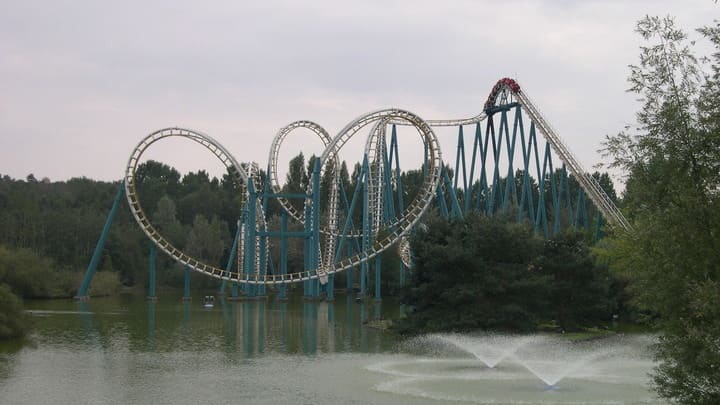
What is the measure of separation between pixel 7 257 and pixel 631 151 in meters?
38.5

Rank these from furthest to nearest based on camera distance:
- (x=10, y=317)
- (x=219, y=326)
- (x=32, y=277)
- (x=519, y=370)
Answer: (x=32, y=277) → (x=219, y=326) → (x=10, y=317) → (x=519, y=370)

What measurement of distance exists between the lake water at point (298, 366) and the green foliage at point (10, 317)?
0.55 m

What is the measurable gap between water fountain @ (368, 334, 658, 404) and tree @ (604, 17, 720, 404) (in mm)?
5716

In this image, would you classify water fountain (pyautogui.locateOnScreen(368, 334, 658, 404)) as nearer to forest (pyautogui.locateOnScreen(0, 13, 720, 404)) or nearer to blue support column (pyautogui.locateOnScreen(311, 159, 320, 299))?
forest (pyautogui.locateOnScreen(0, 13, 720, 404))

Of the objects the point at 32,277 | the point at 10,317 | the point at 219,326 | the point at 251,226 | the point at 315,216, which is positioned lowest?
the point at 219,326

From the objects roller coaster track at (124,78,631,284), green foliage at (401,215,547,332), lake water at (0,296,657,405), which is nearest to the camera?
lake water at (0,296,657,405)

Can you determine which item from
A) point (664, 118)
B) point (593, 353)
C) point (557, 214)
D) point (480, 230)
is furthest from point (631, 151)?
point (557, 214)

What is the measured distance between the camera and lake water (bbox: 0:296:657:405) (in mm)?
17625

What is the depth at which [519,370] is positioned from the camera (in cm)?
2158

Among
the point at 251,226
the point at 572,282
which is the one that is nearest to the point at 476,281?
the point at 572,282

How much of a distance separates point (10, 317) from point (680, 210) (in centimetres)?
2115

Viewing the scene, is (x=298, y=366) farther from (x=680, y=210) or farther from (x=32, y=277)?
(x=32, y=277)

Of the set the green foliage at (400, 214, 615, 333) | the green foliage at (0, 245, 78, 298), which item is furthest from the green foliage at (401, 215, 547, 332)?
the green foliage at (0, 245, 78, 298)

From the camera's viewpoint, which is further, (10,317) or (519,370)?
(10,317)
